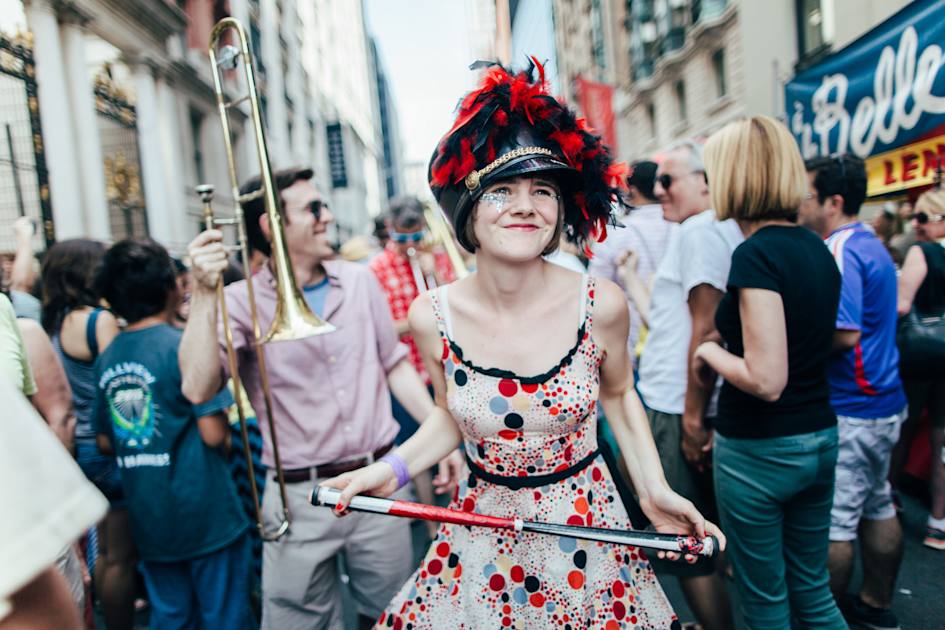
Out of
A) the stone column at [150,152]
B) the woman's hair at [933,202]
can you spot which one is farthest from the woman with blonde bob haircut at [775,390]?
the stone column at [150,152]

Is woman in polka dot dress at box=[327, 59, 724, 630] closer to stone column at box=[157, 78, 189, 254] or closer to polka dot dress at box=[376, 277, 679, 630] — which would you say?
polka dot dress at box=[376, 277, 679, 630]

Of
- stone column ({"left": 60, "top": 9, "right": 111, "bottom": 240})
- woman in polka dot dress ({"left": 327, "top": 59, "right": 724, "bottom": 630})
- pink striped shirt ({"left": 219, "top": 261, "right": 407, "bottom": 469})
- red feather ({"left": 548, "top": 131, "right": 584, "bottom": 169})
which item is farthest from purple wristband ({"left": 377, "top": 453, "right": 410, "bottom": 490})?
stone column ({"left": 60, "top": 9, "right": 111, "bottom": 240})

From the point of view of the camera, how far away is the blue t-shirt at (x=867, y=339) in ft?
8.18

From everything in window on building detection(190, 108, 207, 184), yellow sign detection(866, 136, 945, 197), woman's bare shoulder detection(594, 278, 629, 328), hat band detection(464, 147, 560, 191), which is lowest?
woman's bare shoulder detection(594, 278, 629, 328)

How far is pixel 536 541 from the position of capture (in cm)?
164

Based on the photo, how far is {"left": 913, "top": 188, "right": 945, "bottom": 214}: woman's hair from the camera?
3.61m

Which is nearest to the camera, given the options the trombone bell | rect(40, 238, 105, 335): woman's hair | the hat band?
the hat band

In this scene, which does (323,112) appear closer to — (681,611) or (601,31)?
(601,31)

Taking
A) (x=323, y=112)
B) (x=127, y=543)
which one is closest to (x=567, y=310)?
(x=127, y=543)

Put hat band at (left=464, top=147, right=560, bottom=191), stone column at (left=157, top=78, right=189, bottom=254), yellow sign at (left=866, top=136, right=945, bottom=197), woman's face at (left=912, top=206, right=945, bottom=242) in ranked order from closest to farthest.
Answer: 1. hat band at (left=464, top=147, right=560, bottom=191)
2. woman's face at (left=912, top=206, right=945, bottom=242)
3. yellow sign at (left=866, top=136, right=945, bottom=197)
4. stone column at (left=157, top=78, right=189, bottom=254)

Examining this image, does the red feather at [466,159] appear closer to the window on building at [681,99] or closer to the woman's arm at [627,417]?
the woman's arm at [627,417]

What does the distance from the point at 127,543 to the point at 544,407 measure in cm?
235

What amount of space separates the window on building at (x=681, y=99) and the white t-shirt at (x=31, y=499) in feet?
68.8

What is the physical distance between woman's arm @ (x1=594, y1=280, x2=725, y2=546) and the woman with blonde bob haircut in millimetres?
448
